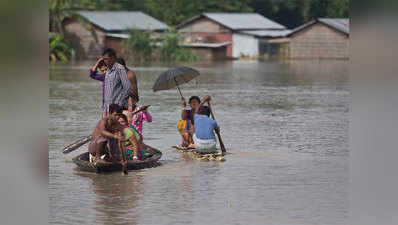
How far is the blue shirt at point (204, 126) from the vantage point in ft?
32.9

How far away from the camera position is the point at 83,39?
2341 inches

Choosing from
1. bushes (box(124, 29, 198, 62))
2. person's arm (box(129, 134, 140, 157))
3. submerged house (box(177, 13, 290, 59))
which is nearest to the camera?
person's arm (box(129, 134, 140, 157))

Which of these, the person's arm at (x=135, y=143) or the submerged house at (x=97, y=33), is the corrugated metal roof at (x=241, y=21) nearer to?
the submerged house at (x=97, y=33)

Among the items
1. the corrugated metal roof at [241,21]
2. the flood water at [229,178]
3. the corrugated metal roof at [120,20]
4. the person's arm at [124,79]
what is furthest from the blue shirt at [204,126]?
the corrugated metal roof at [241,21]

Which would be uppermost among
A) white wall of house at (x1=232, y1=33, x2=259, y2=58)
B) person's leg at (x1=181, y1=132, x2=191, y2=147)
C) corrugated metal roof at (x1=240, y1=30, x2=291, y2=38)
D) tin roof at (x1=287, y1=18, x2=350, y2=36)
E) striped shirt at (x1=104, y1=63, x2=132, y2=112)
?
tin roof at (x1=287, y1=18, x2=350, y2=36)

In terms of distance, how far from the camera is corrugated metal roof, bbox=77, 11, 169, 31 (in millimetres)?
59906

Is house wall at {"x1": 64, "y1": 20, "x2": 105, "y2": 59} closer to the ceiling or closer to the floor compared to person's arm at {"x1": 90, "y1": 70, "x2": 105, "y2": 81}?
closer to the ceiling

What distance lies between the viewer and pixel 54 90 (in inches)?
947

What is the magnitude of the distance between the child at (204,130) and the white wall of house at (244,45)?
52987 millimetres

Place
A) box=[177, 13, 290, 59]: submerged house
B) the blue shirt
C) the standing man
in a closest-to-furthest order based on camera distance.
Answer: the standing man → the blue shirt → box=[177, 13, 290, 59]: submerged house

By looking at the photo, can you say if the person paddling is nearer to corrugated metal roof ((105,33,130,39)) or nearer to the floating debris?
the floating debris

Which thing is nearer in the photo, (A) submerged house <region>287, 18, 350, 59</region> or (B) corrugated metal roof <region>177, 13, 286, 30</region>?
(A) submerged house <region>287, 18, 350, 59</region>

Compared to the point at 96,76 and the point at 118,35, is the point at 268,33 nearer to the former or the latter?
the point at 118,35

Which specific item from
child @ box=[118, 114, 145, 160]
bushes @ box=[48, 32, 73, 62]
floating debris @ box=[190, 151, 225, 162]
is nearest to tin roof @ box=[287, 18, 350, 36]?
bushes @ box=[48, 32, 73, 62]
